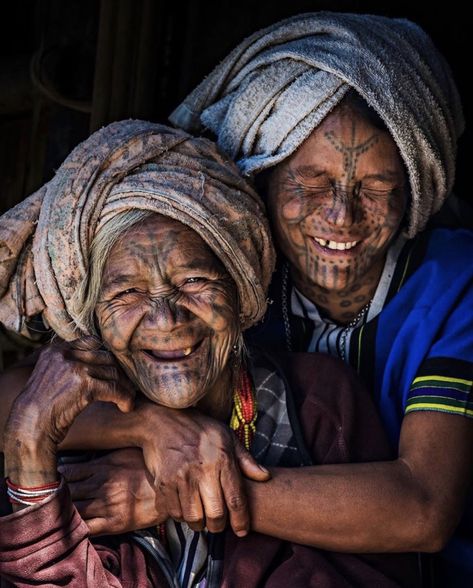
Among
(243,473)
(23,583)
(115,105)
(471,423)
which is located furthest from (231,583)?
(115,105)

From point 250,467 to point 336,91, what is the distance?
1.10 meters

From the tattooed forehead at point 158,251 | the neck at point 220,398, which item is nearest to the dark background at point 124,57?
the tattooed forehead at point 158,251

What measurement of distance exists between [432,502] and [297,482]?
0.35m

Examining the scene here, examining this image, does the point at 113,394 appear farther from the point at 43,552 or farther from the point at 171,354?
the point at 43,552

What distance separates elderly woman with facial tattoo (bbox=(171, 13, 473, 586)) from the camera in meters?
2.95

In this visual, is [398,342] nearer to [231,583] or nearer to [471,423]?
[471,423]

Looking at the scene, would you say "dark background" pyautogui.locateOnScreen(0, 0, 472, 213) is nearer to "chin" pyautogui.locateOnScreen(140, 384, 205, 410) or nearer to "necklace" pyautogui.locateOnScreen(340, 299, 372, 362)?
"necklace" pyautogui.locateOnScreen(340, 299, 372, 362)

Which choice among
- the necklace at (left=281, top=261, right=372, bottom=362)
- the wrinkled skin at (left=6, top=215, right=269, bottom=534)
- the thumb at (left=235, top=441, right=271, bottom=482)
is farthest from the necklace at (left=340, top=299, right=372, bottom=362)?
the thumb at (left=235, top=441, right=271, bottom=482)

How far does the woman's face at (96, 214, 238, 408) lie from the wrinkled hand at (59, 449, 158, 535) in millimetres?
207

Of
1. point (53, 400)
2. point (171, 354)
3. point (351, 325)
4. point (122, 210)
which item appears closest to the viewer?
point (53, 400)

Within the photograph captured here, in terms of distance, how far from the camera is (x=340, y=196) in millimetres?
3068

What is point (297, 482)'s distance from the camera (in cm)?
269

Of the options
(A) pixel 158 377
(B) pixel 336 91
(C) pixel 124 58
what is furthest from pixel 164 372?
(C) pixel 124 58

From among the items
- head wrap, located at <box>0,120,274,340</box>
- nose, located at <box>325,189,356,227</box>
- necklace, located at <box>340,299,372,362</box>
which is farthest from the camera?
necklace, located at <box>340,299,372,362</box>
